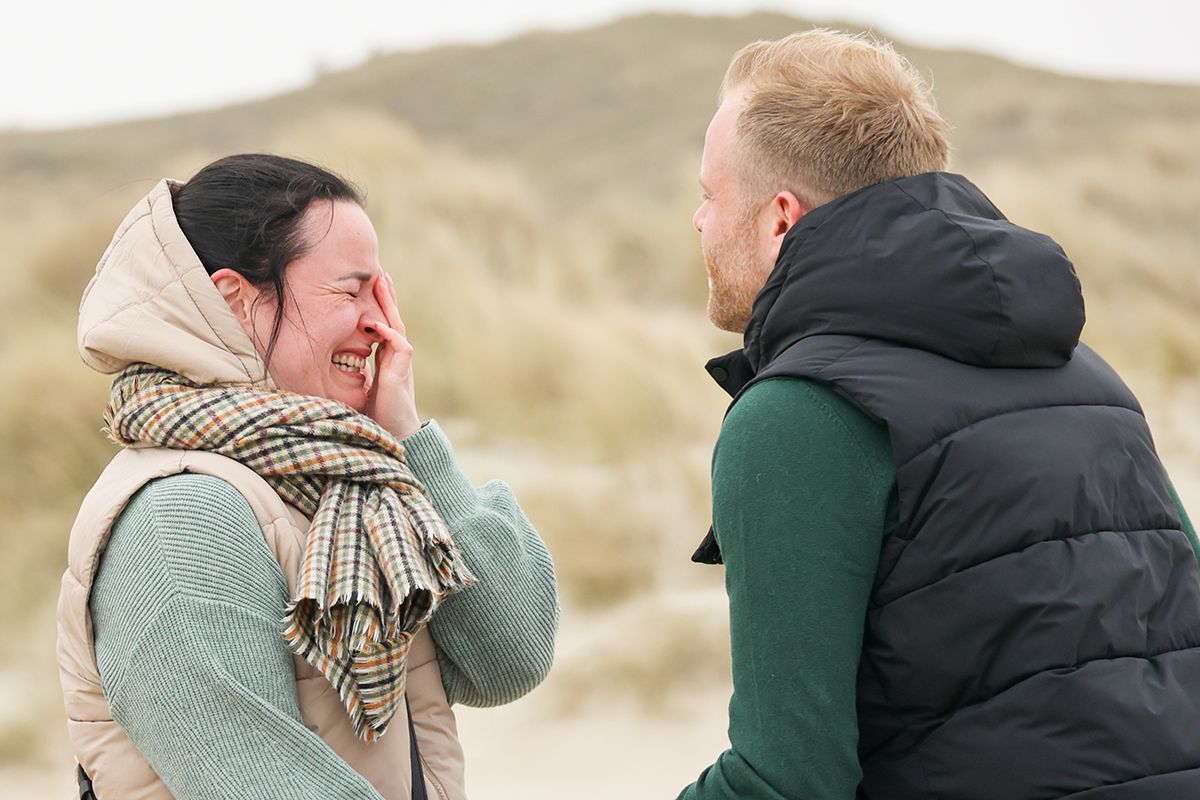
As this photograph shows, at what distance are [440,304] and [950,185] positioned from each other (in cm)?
890

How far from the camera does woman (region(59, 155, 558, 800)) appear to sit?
190cm

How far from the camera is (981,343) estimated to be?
75.2 inches

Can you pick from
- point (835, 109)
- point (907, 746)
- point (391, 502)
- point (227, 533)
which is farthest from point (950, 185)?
point (227, 533)

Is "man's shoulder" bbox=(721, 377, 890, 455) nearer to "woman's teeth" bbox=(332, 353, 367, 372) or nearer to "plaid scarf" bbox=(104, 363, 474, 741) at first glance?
"plaid scarf" bbox=(104, 363, 474, 741)

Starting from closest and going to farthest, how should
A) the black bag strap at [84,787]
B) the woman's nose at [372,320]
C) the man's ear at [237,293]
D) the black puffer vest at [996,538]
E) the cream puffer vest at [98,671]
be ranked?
the black puffer vest at [996,538] → the cream puffer vest at [98,671] → the black bag strap at [84,787] → the man's ear at [237,293] → the woman's nose at [372,320]

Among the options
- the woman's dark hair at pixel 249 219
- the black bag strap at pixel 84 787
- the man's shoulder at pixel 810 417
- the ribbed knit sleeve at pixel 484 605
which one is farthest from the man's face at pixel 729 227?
the black bag strap at pixel 84 787

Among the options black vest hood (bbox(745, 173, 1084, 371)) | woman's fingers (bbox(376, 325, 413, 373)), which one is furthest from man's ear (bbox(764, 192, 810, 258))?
woman's fingers (bbox(376, 325, 413, 373))

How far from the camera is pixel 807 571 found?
6.15 ft

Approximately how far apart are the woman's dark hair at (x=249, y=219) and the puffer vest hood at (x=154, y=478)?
0.05m

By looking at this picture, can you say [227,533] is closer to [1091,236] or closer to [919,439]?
[919,439]

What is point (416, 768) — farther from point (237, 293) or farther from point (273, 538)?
point (237, 293)

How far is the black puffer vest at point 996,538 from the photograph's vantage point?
5.96 ft

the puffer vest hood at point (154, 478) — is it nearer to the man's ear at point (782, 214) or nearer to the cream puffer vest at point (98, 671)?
the cream puffer vest at point (98, 671)

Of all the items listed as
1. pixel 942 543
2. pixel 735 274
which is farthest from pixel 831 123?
pixel 942 543
